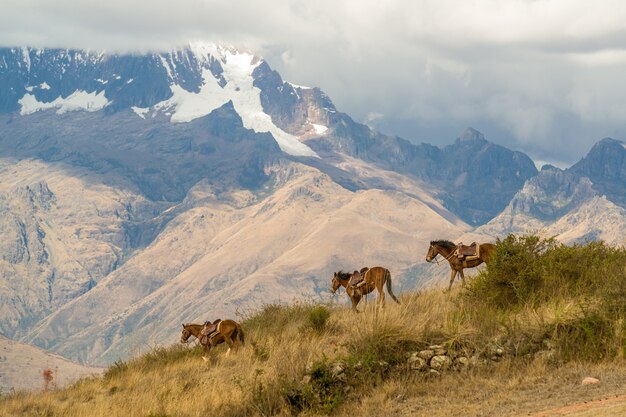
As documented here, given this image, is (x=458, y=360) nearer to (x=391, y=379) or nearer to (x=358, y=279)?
(x=391, y=379)

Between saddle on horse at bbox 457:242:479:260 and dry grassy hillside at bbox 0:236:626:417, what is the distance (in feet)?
15.1


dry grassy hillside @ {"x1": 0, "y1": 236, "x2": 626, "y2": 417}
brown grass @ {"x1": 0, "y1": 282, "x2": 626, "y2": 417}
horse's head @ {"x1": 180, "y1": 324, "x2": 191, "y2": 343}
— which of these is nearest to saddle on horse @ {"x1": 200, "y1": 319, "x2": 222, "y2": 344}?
horse's head @ {"x1": 180, "y1": 324, "x2": 191, "y2": 343}

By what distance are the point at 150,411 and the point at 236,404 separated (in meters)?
2.10

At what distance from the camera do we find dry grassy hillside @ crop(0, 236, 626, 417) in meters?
15.5

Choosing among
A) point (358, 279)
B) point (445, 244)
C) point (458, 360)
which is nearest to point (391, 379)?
point (458, 360)

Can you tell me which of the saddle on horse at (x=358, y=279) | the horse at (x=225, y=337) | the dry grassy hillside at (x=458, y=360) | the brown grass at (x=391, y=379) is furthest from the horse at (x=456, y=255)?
the horse at (x=225, y=337)

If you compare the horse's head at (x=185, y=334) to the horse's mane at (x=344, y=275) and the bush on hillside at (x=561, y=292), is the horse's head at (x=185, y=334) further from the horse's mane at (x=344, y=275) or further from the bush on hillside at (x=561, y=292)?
the bush on hillside at (x=561, y=292)

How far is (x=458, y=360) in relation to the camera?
16.5m

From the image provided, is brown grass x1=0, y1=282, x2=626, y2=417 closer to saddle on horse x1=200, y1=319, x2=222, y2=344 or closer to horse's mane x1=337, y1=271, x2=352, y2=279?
saddle on horse x1=200, y1=319, x2=222, y2=344

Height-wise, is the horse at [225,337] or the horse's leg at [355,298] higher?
the horse's leg at [355,298]

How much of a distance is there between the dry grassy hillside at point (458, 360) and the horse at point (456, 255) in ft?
13.2

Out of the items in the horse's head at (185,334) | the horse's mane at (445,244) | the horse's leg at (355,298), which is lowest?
the horse's head at (185,334)

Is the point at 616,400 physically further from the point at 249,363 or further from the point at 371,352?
the point at 249,363

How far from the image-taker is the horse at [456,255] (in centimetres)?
2509
